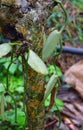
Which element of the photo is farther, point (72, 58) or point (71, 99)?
point (72, 58)

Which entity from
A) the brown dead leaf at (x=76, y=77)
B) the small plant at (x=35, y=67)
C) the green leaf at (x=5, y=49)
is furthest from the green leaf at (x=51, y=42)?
the brown dead leaf at (x=76, y=77)

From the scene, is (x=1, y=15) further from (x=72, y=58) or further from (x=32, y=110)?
(x=72, y=58)

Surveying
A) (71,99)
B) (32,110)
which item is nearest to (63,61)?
(71,99)

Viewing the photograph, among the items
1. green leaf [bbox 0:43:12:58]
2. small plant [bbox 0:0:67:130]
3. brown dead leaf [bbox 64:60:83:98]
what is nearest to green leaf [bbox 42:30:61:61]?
small plant [bbox 0:0:67:130]

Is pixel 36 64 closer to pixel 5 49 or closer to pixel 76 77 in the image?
pixel 5 49

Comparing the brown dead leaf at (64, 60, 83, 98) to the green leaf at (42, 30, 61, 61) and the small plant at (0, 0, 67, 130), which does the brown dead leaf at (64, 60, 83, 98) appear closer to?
the small plant at (0, 0, 67, 130)
